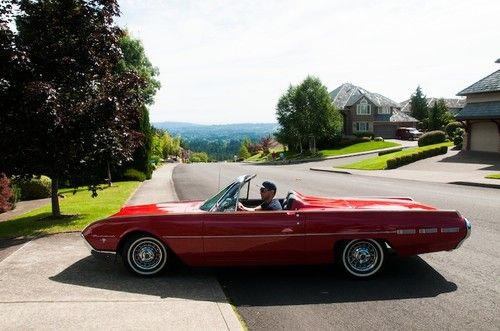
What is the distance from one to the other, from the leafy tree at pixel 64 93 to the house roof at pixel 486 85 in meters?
28.8

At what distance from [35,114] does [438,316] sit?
890 cm

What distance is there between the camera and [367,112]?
65.4m

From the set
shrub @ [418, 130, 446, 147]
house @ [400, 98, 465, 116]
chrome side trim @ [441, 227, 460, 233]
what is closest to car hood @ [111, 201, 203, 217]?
chrome side trim @ [441, 227, 460, 233]

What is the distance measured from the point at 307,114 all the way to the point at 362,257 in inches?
1985

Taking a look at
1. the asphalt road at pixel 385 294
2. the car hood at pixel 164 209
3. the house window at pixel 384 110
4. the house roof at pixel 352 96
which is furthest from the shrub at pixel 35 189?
the house window at pixel 384 110

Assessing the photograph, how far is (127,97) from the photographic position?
1168cm

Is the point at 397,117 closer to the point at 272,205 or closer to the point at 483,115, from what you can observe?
the point at 483,115

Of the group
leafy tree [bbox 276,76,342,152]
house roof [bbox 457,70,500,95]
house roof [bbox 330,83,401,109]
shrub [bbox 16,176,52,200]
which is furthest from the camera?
house roof [bbox 330,83,401,109]

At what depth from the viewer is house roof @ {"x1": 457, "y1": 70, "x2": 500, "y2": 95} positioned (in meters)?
32.1

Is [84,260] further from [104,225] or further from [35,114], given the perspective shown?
[35,114]

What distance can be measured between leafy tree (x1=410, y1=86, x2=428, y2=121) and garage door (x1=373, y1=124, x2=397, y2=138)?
1564 cm

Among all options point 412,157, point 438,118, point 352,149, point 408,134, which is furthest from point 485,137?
point 438,118

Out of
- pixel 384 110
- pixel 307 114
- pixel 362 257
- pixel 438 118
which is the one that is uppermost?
pixel 384 110

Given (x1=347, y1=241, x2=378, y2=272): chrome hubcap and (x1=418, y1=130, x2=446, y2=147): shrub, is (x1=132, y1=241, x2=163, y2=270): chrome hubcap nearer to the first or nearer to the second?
(x1=347, y1=241, x2=378, y2=272): chrome hubcap
